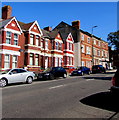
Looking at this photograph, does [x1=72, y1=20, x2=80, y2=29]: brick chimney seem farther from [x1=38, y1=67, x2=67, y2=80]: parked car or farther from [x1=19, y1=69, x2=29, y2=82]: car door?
[x1=19, y1=69, x2=29, y2=82]: car door

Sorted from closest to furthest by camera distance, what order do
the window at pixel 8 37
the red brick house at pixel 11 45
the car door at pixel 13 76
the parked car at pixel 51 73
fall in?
1. the car door at pixel 13 76
2. the parked car at pixel 51 73
3. the red brick house at pixel 11 45
4. the window at pixel 8 37

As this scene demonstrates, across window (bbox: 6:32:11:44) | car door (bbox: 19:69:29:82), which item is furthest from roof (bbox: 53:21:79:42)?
car door (bbox: 19:69:29:82)

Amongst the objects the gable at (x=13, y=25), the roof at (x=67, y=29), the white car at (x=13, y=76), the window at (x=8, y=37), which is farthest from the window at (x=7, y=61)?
the roof at (x=67, y=29)

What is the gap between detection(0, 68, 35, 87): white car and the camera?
11.8m

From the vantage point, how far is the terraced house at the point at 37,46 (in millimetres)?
19898

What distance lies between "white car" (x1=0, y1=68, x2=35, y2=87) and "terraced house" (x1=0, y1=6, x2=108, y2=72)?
671 cm

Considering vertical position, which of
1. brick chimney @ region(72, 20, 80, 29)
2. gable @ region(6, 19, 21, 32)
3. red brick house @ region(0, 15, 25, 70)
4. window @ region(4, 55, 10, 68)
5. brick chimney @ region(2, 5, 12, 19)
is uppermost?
brick chimney @ region(72, 20, 80, 29)

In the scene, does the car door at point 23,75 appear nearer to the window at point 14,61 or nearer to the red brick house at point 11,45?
the red brick house at point 11,45

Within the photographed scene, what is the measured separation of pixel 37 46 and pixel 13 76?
39.2 feet

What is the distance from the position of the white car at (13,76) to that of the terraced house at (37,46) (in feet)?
22.0

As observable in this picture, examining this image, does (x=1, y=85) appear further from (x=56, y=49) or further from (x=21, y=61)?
(x=56, y=49)

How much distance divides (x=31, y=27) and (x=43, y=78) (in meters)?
10.1

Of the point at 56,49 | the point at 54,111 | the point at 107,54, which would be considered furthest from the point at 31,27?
→ the point at 107,54

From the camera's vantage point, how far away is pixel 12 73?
12.5 meters
